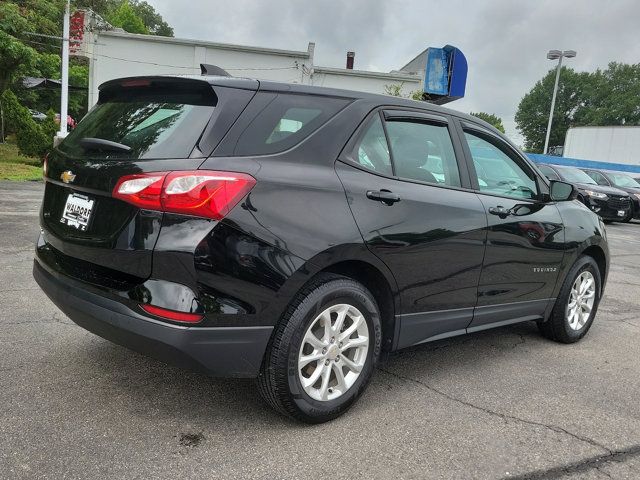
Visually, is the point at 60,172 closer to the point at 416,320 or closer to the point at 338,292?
the point at 338,292

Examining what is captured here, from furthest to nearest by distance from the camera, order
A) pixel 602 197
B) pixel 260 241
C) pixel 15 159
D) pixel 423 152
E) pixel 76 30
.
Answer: pixel 76 30, pixel 15 159, pixel 602 197, pixel 423 152, pixel 260 241

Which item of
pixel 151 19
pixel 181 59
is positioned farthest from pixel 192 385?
pixel 151 19

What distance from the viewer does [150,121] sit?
8.96 ft

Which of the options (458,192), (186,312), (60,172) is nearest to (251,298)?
(186,312)

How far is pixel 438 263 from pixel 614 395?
4.89ft

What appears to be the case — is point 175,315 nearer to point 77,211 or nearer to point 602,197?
point 77,211

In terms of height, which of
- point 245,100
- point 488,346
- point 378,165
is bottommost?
point 488,346

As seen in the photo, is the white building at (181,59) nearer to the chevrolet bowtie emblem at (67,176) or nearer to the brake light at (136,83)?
the brake light at (136,83)

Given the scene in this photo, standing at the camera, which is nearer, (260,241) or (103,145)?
(260,241)

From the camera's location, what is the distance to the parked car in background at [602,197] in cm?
1552

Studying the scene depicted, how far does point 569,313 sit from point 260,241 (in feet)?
10.2

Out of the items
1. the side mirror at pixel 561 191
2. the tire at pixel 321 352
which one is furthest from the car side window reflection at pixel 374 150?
the side mirror at pixel 561 191

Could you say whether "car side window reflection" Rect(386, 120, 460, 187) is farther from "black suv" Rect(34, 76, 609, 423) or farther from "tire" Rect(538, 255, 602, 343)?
"tire" Rect(538, 255, 602, 343)

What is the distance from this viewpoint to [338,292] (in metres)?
2.72
